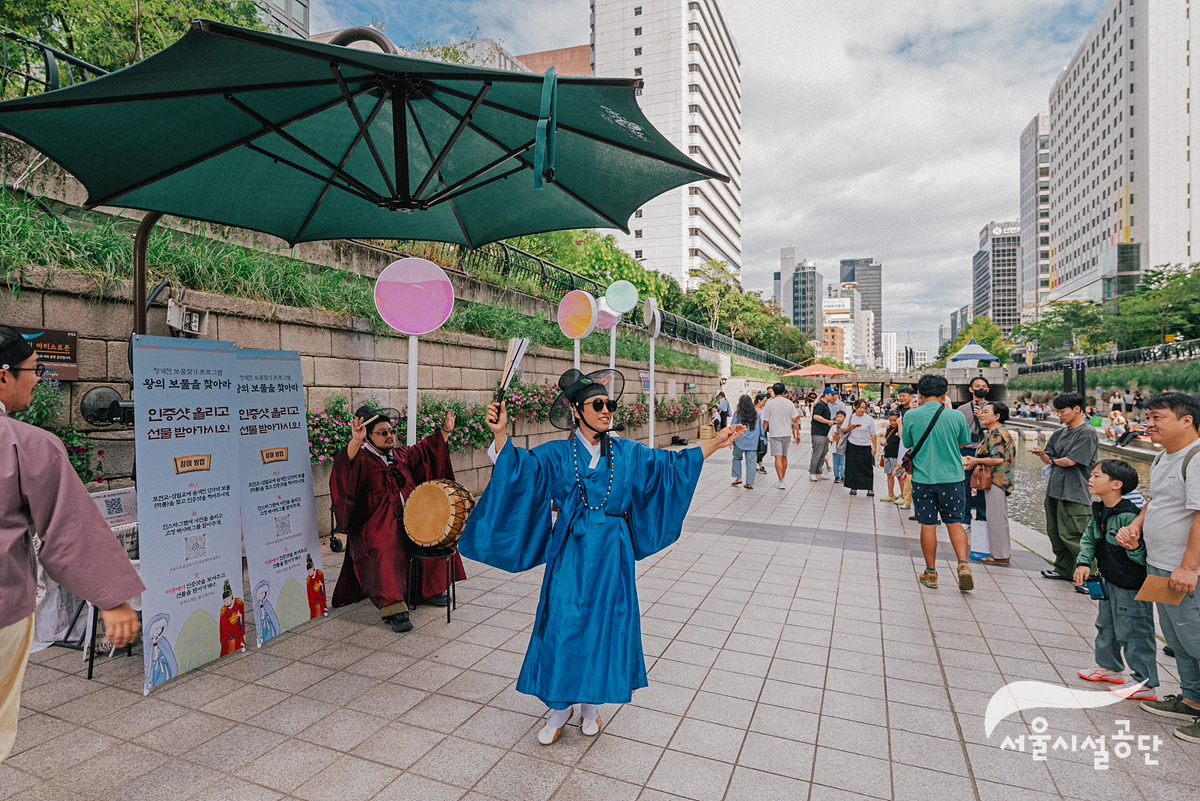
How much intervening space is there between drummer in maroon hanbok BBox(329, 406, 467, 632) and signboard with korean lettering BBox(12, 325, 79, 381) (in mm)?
2063

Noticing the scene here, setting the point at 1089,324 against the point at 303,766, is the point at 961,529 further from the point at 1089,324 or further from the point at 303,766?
the point at 1089,324

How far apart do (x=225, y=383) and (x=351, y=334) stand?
314 centimetres

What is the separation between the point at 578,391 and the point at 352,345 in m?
4.76

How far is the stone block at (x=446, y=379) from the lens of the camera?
8.20 meters

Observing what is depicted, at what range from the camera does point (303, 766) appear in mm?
2814

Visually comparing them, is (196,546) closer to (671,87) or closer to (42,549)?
(42,549)

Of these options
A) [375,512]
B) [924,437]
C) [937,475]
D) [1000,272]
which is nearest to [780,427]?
[924,437]

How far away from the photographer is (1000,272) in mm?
161625

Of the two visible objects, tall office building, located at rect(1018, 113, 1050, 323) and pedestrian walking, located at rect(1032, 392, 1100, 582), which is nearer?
pedestrian walking, located at rect(1032, 392, 1100, 582)

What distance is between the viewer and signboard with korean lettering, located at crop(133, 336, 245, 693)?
3461 mm

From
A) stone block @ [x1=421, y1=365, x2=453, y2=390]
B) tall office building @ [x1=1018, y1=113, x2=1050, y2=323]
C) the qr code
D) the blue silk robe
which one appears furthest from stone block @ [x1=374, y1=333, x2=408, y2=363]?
tall office building @ [x1=1018, y1=113, x2=1050, y2=323]

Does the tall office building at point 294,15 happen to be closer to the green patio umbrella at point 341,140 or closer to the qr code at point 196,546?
the green patio umbrella at point 341,140

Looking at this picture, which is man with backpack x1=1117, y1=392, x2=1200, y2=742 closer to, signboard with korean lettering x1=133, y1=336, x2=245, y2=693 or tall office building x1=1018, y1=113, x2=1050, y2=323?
signboard with korean lettering x1=133, y1=336, x2=245, y2=693

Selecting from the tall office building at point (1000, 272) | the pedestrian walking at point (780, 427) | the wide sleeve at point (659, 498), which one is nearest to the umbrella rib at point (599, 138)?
the wide sleeve at point (659, 498)
